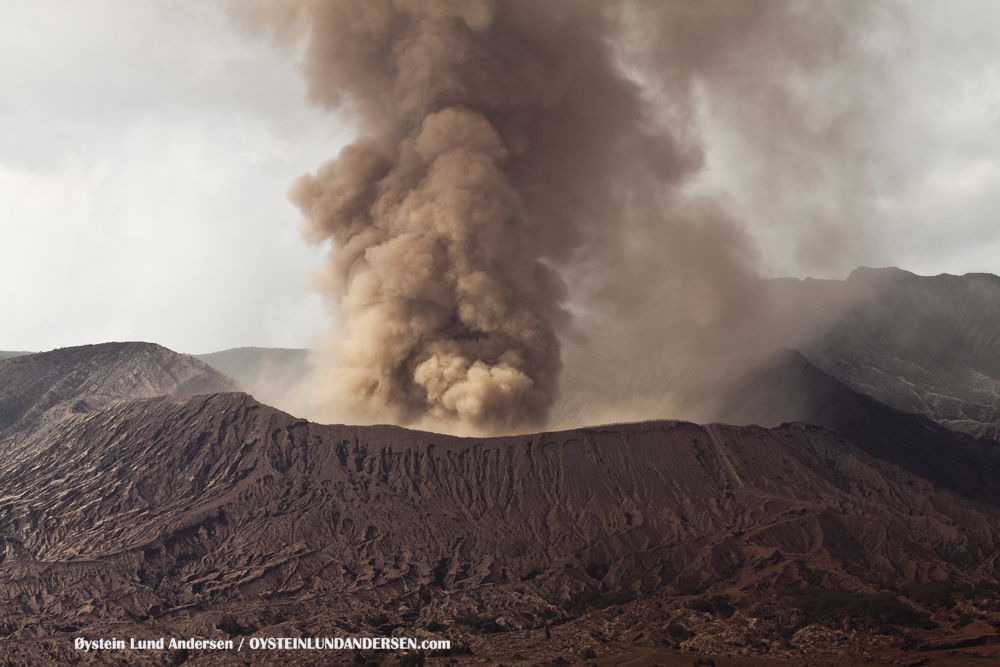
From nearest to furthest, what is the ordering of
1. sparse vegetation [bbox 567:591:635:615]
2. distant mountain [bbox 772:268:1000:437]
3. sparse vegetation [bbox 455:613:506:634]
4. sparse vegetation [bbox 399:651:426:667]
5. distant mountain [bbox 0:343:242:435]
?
sparse vegetation [bbox 399:651:426:667] → sparse vegetation [bbox 455:613:506:634] → sparse vegetation [bbox 567:591:635:615] → distant mountain [bbox 0:343:242:435] → distant mountain [bbox 772:268:1000:437]

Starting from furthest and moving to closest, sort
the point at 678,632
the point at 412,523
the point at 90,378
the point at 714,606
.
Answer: the point at 90,378, the point at 412,523, the point at 714,606, the point at 678,632

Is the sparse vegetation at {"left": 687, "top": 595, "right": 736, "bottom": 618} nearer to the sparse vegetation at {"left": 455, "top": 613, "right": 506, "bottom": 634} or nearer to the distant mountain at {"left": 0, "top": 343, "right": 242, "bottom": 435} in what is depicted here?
the sparse vegetation at {"left": 455, "top": 613, "right": 506, "bottom": 634}

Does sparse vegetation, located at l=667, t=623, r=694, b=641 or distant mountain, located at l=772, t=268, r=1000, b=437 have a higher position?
distant mountain, located at l=772, t=268, r=1000, b=437

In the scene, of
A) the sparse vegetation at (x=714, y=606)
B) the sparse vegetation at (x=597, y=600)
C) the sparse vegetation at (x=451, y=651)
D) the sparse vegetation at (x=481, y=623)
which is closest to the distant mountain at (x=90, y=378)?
the sparse vegetation at (x=481, y=623)

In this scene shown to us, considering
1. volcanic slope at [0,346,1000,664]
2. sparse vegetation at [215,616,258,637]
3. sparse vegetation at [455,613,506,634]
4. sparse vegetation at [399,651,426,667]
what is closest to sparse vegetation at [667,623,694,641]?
volcanic slope at [0,346,1000,664]

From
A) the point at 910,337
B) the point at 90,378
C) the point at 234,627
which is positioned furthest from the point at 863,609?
the point at 910,337

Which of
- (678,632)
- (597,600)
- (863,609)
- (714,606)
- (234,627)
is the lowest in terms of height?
(678,632)

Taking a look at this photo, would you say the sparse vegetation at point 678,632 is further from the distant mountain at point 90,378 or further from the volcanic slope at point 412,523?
the distant mountain at point 90,378

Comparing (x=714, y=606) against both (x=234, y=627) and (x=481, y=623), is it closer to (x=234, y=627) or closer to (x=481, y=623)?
(x=481, y=623)

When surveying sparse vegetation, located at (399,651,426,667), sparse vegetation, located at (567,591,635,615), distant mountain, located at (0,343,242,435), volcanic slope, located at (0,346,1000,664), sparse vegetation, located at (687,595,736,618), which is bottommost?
sparse vegetation, located at (399,651,426,667)
